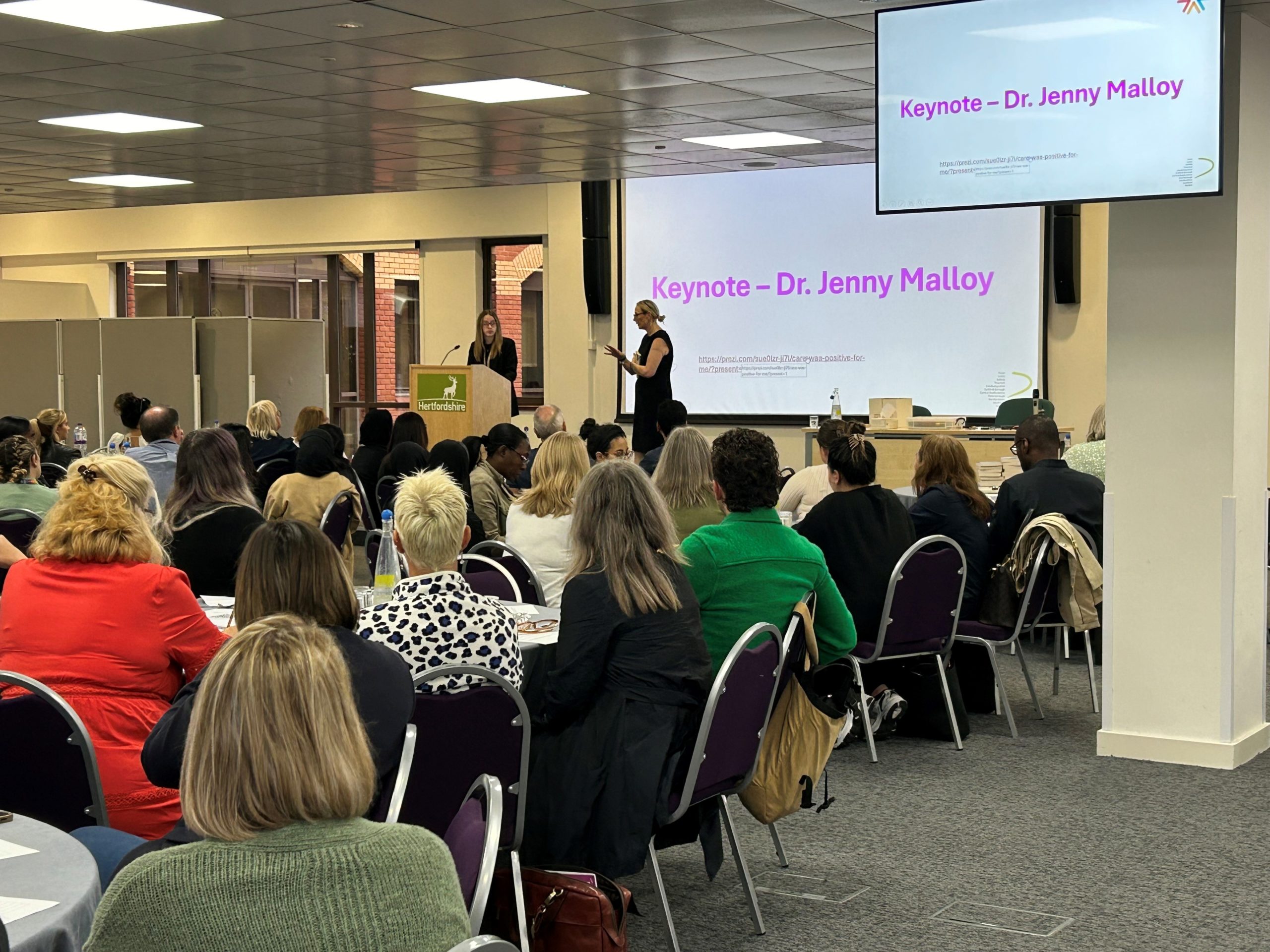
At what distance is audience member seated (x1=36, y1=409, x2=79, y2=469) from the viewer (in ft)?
29.3

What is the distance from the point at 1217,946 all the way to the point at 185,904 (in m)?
2.90

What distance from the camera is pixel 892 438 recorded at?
1002 cm

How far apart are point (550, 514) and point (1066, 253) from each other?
7643 millimetres

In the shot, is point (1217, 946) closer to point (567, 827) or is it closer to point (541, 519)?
point (567, 827)

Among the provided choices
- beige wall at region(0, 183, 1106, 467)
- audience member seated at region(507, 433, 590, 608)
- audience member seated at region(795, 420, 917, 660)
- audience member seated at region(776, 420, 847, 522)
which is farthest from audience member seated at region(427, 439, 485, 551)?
beige wall at region(0, 183, 1106, 467)

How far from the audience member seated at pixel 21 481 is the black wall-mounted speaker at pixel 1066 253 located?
8.34m

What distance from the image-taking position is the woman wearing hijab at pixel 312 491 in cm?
693

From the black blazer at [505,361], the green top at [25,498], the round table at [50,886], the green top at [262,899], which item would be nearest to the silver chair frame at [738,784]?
the round table at [50,886]

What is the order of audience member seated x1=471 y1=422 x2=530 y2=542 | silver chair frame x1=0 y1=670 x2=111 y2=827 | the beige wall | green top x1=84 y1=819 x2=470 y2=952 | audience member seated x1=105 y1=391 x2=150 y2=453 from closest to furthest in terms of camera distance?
1. green top x1=84 y1=819 x2=470 y2=952
2. silver chair frame x1=0 y1=670 x2=111 y2=827
3. audience member seated x1=471 y1=422 x2=530 y2=542
4. audience member seated x1=105 y1=391 x2=150 y2=453
5. the beige wall

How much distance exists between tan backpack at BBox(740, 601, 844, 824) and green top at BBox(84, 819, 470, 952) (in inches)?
90.2

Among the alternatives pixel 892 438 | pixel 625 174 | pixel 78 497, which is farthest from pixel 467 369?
pixel 78 497

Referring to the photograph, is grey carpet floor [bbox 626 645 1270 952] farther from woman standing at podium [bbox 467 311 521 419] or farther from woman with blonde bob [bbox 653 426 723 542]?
woman standing at podium [bbox 467 311 521 419]

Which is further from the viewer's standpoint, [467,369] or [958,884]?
[467,369]

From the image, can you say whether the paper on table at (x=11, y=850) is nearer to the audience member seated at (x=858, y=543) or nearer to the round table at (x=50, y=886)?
the round table at (x=50, y=886)
